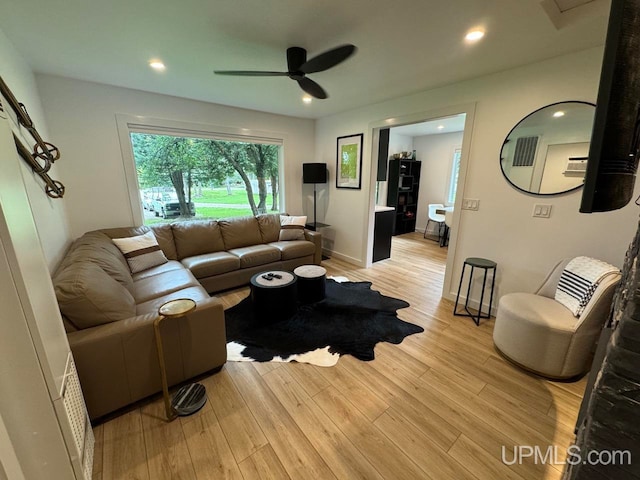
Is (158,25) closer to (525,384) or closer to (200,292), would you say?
(200,292)

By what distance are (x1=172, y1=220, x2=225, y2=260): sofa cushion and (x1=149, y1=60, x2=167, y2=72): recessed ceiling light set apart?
1790 millimetres

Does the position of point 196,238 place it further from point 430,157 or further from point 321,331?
point 430,157

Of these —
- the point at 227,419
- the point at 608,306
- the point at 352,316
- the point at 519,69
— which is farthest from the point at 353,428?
the point at 519,69

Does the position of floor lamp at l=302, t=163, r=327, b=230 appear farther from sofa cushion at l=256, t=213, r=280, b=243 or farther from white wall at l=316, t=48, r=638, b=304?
white wall at l=316, t=48, r=638, b=304

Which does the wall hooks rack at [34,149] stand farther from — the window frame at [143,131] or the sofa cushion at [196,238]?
the sofa cushion at [196,238]

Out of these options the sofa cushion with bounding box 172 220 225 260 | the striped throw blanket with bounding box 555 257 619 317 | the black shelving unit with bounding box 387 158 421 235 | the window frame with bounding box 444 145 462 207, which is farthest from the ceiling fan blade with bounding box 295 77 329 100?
the window frame with bounding box 444 145 462 207

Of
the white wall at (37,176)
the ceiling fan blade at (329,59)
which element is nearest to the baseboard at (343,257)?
the ceiling fan blade at (329,59)

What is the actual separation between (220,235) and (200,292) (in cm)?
159

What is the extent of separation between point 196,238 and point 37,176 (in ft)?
5.24

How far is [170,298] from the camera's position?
215 centimetres

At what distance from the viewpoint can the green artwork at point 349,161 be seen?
13.3 ft

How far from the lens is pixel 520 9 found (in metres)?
1.55

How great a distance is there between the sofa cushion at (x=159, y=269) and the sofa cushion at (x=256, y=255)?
72 centimetres

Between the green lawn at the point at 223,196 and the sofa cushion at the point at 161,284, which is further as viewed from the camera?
the green lawn at the point at 223,196
